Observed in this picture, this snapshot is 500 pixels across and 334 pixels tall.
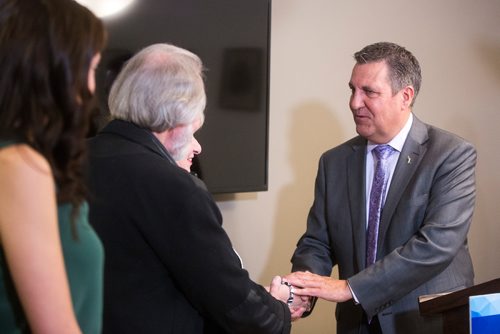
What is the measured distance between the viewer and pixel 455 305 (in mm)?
1766

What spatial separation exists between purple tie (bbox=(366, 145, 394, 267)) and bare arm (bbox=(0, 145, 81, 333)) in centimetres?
151

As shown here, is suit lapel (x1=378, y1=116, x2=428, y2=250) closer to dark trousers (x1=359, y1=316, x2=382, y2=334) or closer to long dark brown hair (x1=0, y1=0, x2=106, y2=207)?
dark trousers (x1=359, y1=316, x2=382, y2=334)

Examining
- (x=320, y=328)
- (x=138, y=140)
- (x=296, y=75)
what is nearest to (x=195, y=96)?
(x=138, y=140)

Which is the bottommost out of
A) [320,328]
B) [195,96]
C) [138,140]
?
[320,328]

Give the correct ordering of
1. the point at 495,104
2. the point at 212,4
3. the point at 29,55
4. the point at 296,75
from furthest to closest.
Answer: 1. the point at 495,104
2. the point at 296,75
3. the point at 212,4
4. the point at 29,55

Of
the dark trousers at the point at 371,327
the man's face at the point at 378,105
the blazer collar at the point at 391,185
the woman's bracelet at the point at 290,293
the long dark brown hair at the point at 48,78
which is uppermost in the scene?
the long dark brown hair at the point at 48,78

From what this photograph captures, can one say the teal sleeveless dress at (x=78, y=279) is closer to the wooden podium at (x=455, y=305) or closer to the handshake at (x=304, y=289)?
the wooden podium at (x=455, y=305)

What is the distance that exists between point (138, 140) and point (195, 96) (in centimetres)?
18

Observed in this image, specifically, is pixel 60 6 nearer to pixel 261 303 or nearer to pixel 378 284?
pixel 261 303

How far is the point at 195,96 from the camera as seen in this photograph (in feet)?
5.25

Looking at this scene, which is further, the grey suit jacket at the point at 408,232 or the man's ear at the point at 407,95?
the man's ear at the point at 407,95

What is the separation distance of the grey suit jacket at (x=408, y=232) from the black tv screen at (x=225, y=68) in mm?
555

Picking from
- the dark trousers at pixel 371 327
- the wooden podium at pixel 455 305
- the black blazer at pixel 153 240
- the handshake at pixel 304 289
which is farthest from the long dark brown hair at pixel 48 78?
the dark trousers at pixel 371 327

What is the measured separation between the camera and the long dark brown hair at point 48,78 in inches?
40.0
